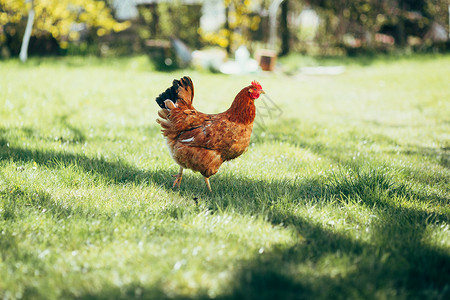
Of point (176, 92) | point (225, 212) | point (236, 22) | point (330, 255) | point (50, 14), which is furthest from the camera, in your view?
point (236, 22)

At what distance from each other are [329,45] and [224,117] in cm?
1441

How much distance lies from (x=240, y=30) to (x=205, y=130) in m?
10.9

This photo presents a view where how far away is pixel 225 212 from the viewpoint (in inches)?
110

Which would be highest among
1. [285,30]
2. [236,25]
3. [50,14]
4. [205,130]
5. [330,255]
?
[50,14]

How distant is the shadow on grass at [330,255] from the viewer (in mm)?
1968

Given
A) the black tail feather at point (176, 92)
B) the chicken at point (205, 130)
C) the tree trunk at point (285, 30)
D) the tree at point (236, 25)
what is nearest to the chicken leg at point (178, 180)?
the chicken at point (205, 130)

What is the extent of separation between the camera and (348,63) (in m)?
14.1

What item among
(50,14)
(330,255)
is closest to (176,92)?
(330,255)

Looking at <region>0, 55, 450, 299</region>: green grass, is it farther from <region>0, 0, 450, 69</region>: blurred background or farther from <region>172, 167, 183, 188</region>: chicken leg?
<region>0, 0, 450, 69</region>: blurred background

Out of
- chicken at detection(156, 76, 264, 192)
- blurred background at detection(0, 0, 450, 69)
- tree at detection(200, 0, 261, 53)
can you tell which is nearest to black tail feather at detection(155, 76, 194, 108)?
chicken at detection(156, 76, 264, 192)

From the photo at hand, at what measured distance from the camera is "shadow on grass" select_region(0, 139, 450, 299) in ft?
6.46

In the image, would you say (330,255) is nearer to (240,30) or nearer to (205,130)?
(205,130)

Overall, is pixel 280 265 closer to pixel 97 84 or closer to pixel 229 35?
pixel 97 84

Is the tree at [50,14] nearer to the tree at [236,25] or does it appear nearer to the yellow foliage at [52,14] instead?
the yellow foliage at [52,14]
